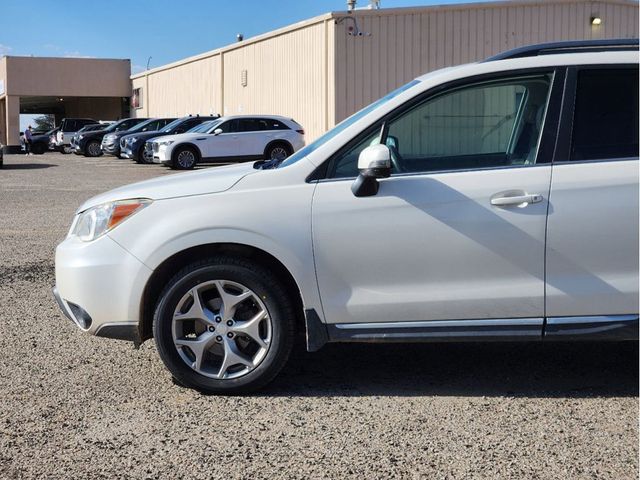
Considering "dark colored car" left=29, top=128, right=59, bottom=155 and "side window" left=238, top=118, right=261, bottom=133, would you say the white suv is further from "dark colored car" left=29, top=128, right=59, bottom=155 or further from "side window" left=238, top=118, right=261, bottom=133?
"dark colored car" left=29, top=128, right=59, bottom=155

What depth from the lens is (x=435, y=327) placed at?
470 centimetres

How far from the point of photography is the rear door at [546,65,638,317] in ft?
15.0

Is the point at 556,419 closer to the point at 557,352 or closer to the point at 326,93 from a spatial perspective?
the point at 557,352

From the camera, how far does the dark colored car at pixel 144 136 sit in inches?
1228

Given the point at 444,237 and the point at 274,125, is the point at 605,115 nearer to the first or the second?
the point at 444,237

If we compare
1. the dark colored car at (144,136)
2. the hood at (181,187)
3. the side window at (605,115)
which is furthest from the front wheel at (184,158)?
the side window at (605,115)

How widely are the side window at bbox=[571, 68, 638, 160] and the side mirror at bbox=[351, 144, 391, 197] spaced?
1009mm

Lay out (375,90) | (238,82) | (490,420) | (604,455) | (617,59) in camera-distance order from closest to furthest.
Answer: (604,455) → (490,420) → (617,59) → (375,90) → (238,82)

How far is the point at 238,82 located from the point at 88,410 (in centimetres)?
3266

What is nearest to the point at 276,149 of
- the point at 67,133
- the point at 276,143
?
the point at 276,143

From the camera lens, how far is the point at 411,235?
4633mm

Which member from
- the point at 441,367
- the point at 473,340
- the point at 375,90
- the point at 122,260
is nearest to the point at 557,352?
the point at 441,367

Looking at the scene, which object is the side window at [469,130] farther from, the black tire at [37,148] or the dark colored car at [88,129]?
the black tire at [37,148]

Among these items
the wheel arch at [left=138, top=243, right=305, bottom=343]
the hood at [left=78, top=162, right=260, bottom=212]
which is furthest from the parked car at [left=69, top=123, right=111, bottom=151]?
the wheel arch at [left=138, top=243, right=305, bottom=343]
